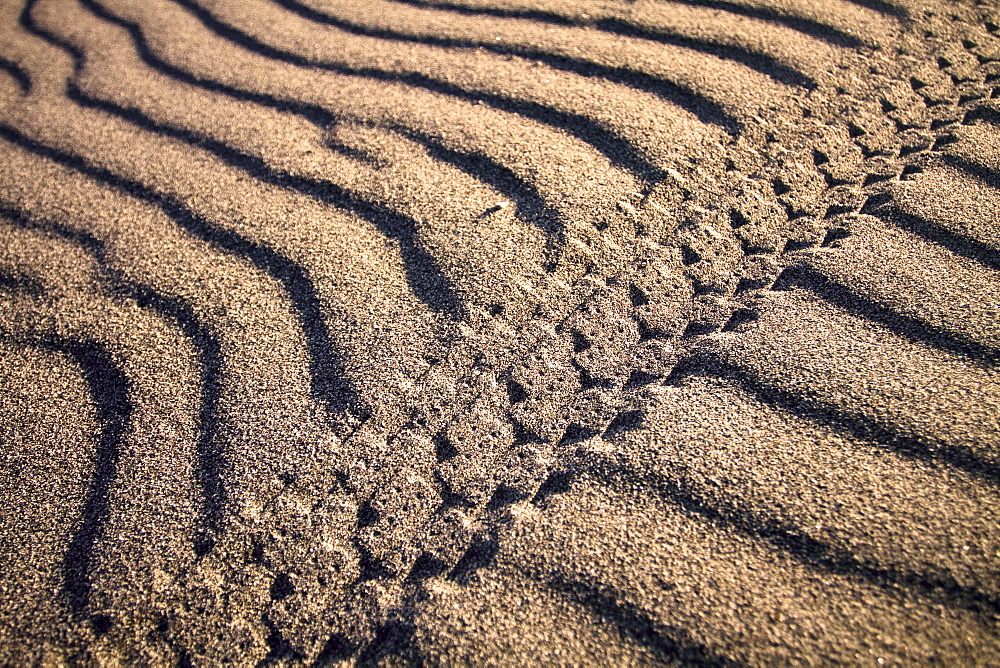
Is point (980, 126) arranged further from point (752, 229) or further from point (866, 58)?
point (752, 229)

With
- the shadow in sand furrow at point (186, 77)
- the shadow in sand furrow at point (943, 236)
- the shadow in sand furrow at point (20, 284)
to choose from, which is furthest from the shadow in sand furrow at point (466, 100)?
the shadow in sand furrow at point (20, 284)

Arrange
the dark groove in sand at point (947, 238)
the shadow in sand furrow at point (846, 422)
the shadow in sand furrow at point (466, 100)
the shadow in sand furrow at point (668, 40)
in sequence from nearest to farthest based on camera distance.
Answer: the shadow in sand furrow at point (846, 422), the dark groove in sand at point (947, 238), the shadow in sand furrow at point (466, 100), the shadow in sand furrow at point (668, 40)

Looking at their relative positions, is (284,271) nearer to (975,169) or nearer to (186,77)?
(186,77)

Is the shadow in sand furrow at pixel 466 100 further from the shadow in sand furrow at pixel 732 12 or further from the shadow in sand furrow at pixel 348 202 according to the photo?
the shadow in sand furrow at pixel 732 12

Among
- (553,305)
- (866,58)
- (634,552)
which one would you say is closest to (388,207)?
(553,305)

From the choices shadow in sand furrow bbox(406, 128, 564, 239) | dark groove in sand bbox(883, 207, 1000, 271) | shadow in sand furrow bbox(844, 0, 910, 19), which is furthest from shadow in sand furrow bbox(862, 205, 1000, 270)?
shadow in sand furrow bbox(844, 0, 910, 19)

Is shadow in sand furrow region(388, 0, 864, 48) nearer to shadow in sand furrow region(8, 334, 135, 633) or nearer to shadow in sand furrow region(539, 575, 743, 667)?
shadow in sand furrow region(8, 334, 135, 633)
